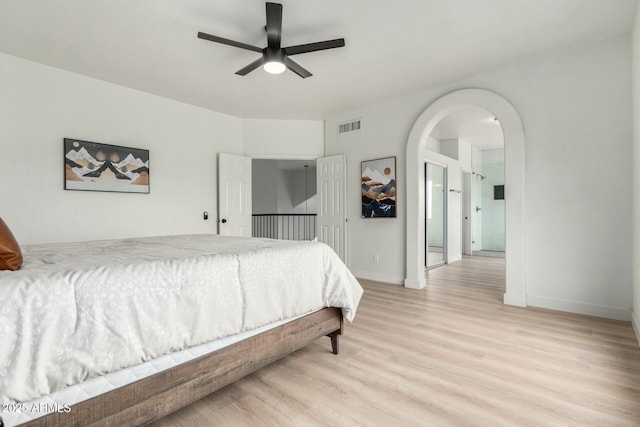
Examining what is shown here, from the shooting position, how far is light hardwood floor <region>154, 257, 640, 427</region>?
161cm

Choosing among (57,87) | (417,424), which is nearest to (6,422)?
(417,424)

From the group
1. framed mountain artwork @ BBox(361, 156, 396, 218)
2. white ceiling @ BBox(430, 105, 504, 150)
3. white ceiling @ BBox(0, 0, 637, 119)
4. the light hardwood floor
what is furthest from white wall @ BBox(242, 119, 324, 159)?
the light hardwood floor

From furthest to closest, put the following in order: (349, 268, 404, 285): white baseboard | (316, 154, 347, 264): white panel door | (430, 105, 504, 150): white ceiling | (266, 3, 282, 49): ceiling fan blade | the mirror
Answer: the mirror
(430, 105, 504, 150): white ceiling
(316, 154, 347, 264): white panel door
(349, 268, 404, 285): white baseboard
(266, 3, 282, 49): ceiling fan blade

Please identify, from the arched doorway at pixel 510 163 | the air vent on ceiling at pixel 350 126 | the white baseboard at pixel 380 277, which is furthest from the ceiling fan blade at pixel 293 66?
the white baseboard at pixel 380 277

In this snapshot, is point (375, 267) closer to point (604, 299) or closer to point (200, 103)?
point (604, 299)

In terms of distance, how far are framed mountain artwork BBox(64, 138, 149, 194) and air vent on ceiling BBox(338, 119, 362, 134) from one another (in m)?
2.97

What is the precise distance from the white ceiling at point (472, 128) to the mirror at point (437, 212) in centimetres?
80

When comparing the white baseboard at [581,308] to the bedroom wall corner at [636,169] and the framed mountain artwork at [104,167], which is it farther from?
the framed mountain artwork at [104,167]

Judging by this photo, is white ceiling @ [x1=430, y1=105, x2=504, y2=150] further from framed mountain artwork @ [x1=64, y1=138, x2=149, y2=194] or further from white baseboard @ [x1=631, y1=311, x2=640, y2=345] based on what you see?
framed mountain artwork @ [x1=64, y1=138, x2=149, y2=194]

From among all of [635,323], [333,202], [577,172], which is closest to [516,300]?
[635,323]

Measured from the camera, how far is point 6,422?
1.00 meters

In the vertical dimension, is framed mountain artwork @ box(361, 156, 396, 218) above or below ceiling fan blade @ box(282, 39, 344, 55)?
below

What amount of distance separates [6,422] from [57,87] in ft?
12.8

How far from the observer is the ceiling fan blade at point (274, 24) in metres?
2.34
